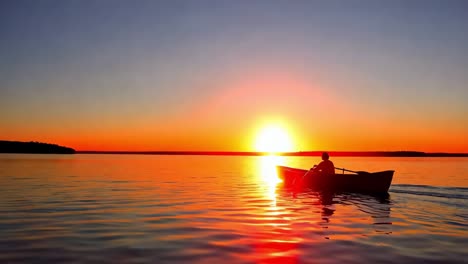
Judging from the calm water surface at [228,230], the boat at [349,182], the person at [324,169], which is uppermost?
the person at [324,169]

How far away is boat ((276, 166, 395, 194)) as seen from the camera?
2761cm

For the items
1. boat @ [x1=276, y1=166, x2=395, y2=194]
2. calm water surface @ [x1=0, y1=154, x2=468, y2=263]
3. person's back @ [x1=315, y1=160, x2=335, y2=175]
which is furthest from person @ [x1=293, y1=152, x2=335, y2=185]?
calm water surface @ [x1=0, y1=154, x2=468, y2=263]

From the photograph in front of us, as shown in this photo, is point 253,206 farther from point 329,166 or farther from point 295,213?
point 329,166

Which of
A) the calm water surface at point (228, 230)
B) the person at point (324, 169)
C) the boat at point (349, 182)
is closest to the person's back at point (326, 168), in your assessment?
the person at point (324, 169)

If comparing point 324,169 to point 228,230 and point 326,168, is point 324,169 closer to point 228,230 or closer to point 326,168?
point 326,168

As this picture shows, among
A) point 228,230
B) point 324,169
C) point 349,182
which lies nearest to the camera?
point 228,230

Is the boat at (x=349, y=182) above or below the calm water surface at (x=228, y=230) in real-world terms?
above

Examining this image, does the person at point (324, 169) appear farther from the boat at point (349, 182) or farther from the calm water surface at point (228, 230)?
the calm water surface at point (228, 230)

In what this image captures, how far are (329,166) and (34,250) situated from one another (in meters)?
24.2

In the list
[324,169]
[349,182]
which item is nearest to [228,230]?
[349,182]

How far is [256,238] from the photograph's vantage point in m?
12.4

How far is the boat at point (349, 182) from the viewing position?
90.6 feet

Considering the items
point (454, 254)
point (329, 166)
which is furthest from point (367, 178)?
point (454, 254)

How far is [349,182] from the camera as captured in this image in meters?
29.2
